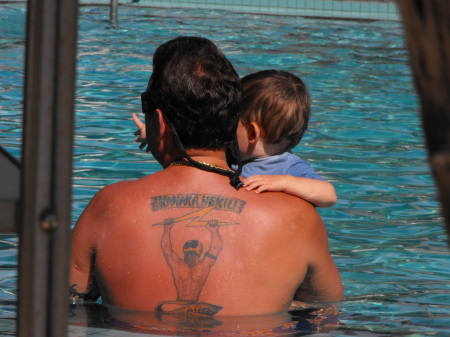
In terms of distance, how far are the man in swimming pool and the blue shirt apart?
2.61ft

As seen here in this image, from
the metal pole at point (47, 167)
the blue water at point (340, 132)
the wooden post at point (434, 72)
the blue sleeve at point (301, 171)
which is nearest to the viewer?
the wooden post at point (434, 72)

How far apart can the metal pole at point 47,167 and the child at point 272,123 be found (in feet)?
7.96

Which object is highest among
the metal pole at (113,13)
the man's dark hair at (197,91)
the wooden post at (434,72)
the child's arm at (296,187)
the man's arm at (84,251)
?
the wooden post at (434,72)

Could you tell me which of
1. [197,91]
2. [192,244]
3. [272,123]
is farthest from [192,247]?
[272,123]

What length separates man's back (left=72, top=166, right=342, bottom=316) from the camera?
285 cm

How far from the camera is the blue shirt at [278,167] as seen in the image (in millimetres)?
3783

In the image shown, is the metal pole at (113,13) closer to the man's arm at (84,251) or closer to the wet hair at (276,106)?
the wet hair at (276,106)

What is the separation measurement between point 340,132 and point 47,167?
7.38 m

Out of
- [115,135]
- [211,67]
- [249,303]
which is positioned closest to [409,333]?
[249,303]

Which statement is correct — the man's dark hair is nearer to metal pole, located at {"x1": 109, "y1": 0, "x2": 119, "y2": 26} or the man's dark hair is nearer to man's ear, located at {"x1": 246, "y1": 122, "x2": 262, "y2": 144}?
man's ear, located at {"x1": 246, "y1": 122, "x2": 262, "y2": 144}

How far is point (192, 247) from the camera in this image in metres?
2.84

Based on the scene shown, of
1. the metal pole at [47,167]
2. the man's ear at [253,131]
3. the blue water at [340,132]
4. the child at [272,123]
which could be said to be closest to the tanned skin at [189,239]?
the blue water at [340,132]

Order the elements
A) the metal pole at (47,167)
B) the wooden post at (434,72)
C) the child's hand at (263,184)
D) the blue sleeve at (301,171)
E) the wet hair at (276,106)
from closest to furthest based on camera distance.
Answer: the wooden post at (434,72) < the metal pole at (47,167) < the child's hand at (263,184) < the wet hair at (276,106) < the blue sleeve at (301,171)

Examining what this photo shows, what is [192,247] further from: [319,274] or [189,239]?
[319,274]
